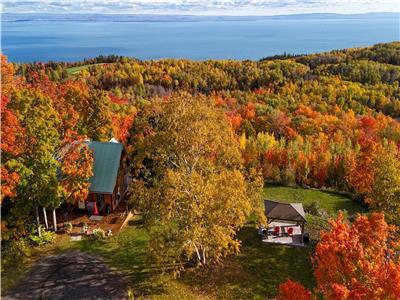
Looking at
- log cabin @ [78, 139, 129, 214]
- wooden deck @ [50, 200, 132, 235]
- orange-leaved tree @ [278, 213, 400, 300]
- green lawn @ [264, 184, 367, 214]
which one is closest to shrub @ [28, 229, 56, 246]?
wooden deck @ [50, 200, 132, 235]

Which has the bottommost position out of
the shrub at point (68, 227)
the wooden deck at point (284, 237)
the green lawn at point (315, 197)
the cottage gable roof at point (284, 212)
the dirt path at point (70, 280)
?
the green lawn at point (315, 197)

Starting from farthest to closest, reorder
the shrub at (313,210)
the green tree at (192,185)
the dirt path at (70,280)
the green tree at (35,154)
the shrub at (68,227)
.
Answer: the shrub at (313,210) → the shrub at (68,227) → the green tree at (35,154) → the dirt path at (70,280) → the green tree at (192,185)

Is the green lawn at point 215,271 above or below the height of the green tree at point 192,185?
below

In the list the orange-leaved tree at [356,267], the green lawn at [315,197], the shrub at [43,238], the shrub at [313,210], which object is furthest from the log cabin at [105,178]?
the orange-leaved tree at [356,267]

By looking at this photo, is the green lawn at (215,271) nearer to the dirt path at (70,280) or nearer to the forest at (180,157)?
the dirt path at (70,280)

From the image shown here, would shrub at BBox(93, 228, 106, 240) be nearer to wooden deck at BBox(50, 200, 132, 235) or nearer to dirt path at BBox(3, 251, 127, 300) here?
wooden deck at BBox(50, 200, 132, 235)

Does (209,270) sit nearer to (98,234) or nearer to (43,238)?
(98,234)
